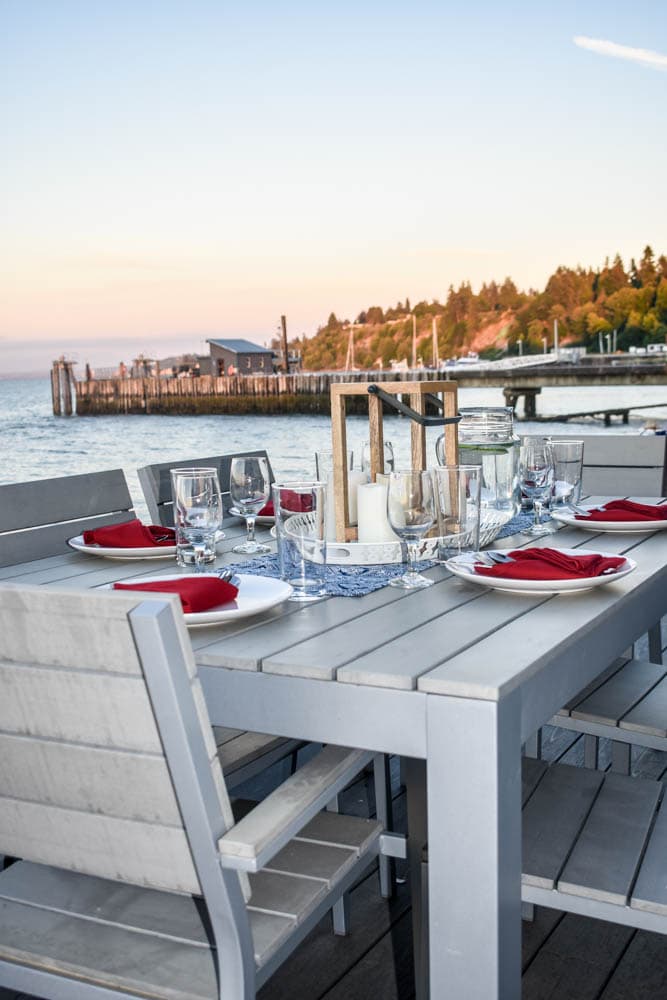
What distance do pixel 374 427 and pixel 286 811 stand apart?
3.05 ft

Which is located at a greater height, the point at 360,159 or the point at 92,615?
the point at 360,159

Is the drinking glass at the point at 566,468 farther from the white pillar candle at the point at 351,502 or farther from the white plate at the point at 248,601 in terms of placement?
the white plate at the point at 248,601

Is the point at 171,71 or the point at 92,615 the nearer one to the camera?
the point at 92,615

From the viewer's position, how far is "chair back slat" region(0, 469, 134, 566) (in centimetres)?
213

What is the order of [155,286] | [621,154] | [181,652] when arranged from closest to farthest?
[181,652] → [621,154] → [155,286]

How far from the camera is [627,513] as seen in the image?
77.9 inches

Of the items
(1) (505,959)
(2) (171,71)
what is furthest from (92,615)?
(2) (171,71)

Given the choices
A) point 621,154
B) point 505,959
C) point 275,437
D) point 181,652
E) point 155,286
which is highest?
point 621,154

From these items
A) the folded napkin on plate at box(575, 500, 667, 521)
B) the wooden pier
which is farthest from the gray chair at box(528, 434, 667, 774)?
the wooden pier

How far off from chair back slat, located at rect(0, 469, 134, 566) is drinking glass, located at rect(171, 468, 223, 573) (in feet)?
1.84

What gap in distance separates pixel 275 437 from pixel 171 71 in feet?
47.0

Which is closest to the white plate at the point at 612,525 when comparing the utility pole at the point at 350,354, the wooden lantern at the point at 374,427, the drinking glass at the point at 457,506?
the wooden lantern at the point at 374,427

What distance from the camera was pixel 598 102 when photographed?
2067 cm

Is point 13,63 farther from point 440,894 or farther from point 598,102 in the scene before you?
point 440,894
